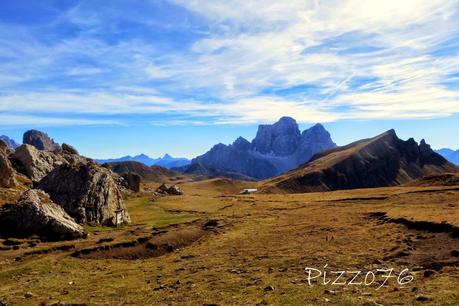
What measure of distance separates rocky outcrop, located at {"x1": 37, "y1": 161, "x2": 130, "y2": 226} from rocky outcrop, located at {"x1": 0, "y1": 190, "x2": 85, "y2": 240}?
31.7ft

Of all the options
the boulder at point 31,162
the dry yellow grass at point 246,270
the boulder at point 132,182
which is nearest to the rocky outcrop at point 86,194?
the dry yellow grass at point 246,270

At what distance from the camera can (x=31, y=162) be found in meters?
87.8

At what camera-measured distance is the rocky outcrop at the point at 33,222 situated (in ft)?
167

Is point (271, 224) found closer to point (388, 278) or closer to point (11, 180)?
point (388, 278)

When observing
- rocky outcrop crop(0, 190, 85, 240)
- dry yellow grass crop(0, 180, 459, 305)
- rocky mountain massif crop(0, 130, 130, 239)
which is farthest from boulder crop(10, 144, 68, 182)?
dry yellow grass crop(0, 180, 459, 305)

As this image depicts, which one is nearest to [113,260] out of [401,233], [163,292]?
[163,292]

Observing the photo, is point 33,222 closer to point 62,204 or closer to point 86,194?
point 62,204

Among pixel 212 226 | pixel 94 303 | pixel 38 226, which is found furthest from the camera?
pixel 212 226

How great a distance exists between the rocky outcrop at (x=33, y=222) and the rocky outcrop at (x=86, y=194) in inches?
381

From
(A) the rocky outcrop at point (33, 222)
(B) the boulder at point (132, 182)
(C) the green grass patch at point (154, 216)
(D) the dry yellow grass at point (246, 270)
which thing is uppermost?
(B) the boulder at point (132, 182)

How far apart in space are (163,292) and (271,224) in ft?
120

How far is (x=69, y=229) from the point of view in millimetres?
52125

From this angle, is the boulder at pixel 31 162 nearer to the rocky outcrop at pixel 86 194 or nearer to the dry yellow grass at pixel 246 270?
the rocky outcrop at pixel 86 194

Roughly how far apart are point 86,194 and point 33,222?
14.9 m
